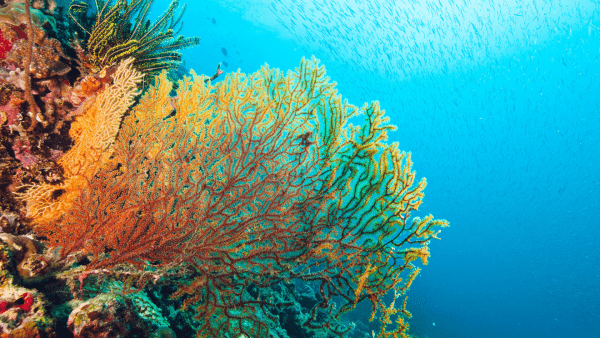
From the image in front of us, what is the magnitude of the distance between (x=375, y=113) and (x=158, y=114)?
2846 mm

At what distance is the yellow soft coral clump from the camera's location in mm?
2984

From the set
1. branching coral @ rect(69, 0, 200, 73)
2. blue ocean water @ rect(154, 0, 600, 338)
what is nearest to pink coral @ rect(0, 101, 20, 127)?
branching coral @ rect(69, 0, 200, 73)

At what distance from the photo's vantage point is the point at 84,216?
2.82 m

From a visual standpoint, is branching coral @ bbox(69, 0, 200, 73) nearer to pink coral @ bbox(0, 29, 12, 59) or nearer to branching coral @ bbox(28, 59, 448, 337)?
pink coral @ bbox(0, 29, 12, 59)

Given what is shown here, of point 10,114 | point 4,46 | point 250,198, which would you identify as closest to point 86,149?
point 10,114

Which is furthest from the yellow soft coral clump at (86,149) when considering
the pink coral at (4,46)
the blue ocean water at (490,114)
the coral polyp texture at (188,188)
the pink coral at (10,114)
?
the blue ocean water at (490,114)

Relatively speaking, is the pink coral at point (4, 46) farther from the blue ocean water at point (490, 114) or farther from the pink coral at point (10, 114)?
the blue ocean water at point (490, 114)

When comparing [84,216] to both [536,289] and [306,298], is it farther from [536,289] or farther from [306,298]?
[536,289]

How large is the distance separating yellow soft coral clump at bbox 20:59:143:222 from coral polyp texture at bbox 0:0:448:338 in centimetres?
2

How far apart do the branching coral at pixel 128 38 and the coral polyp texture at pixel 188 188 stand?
1.8 inches

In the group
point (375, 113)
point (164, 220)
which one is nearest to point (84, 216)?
point (164, 220)

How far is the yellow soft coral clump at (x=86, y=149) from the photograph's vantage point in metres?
2.98

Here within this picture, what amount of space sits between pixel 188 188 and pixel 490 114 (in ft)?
328

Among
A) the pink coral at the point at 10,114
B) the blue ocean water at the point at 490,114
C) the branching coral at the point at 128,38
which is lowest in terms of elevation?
the pink coral at the point at 10,114
